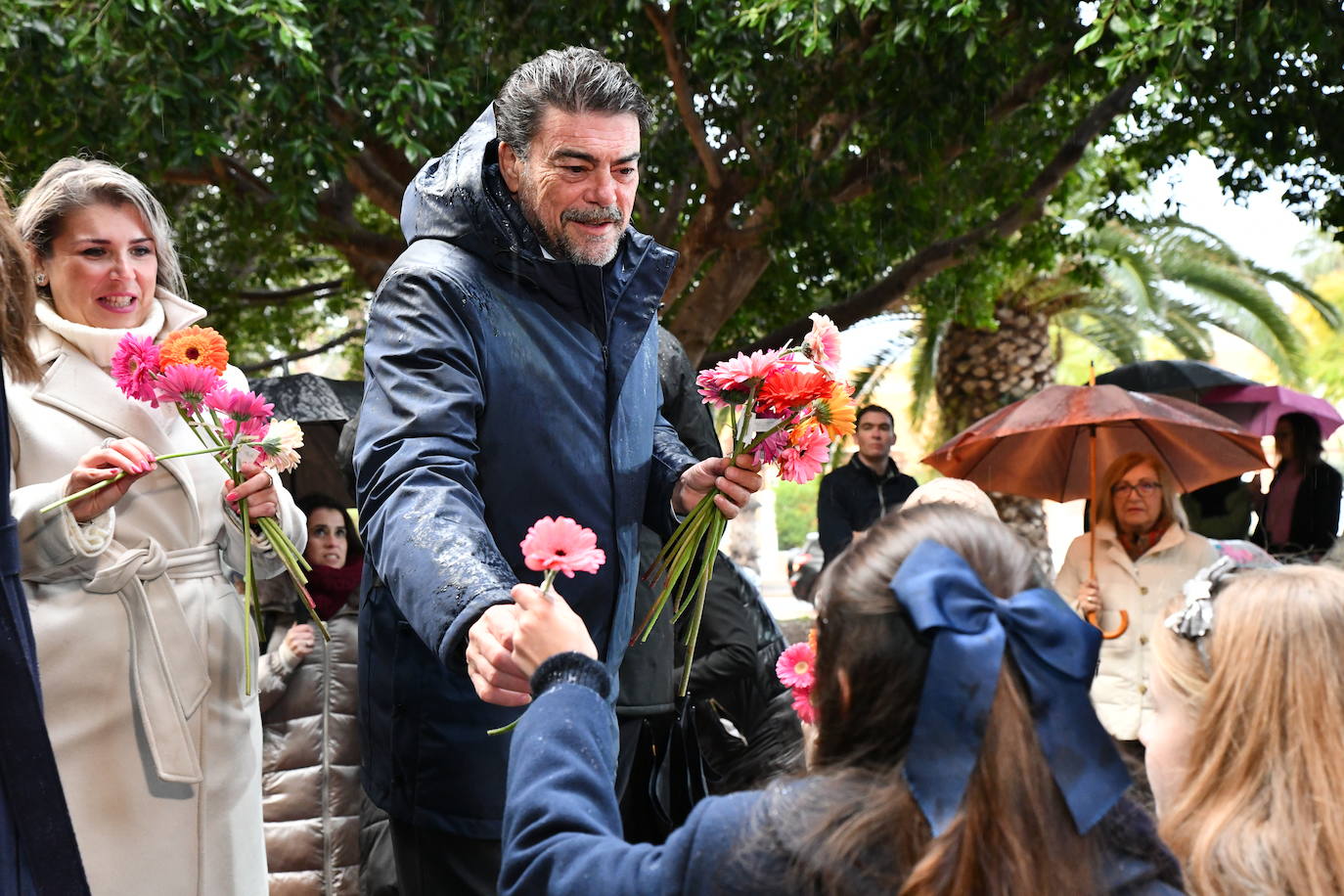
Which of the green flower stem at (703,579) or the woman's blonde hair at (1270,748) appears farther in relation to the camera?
the green flower stem at (703,579)

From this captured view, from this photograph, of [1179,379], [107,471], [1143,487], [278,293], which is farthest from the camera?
[278,293]

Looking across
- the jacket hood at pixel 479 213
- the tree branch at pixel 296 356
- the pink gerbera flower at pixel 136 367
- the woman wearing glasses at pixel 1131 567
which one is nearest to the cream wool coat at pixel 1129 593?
the woman wearing glasses at pixel 1131 567

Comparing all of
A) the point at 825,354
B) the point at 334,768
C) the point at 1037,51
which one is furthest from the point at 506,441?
the point at 1037,51

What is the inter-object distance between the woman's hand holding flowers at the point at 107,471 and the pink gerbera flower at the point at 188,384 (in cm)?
16

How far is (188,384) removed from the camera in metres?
3.23

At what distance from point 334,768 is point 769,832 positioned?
4106 millimetres

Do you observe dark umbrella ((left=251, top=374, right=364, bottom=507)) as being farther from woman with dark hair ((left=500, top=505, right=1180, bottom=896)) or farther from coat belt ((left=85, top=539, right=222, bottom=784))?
woman with dark hair ((left=500, top=505, right=1180, bottom=896))

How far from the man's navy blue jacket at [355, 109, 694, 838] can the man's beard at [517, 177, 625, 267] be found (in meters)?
0.02

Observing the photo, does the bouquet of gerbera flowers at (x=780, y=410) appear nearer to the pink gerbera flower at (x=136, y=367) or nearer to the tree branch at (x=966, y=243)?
the pink gerbera flower at (x=136, y=367)

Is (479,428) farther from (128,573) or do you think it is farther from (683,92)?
(683,92)

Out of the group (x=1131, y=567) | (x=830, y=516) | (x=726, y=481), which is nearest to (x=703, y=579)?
(x=726, y=481)

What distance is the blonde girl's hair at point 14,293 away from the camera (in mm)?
2371

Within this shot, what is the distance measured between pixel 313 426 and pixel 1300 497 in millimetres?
5737

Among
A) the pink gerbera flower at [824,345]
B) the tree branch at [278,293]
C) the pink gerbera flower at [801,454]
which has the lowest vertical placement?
the pink gerbera flower at [801,454]
